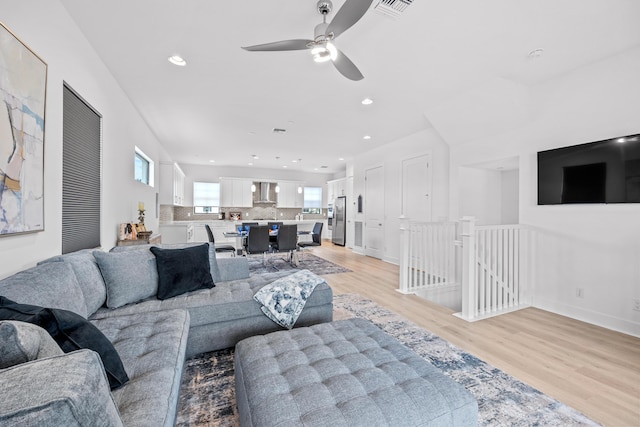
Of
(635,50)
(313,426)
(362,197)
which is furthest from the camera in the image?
(362,197)

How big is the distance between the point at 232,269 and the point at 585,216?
3.85 m

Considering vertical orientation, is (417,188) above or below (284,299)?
above

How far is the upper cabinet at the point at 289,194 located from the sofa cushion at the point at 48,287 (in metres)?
7.99

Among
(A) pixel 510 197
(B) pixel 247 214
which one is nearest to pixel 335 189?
(B) pixel 247 214

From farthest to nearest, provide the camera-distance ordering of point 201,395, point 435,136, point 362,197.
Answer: point 362,197, point 435,136, point 201,395

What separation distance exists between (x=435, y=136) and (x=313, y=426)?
492cm

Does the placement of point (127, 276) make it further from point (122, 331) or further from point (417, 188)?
point (417, 188)

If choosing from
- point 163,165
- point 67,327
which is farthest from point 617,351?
point 163,165

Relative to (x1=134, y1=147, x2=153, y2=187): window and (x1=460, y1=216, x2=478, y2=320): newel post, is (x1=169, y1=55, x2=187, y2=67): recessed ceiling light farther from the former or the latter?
(x1=460, y1=216, x2=478, y2=320): newel post

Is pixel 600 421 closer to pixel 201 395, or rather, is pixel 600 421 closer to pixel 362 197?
pixel 201 395

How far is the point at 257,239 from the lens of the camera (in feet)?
16.5

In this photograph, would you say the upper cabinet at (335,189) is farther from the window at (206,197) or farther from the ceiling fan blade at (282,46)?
the ceiling fan blade at (282,46)

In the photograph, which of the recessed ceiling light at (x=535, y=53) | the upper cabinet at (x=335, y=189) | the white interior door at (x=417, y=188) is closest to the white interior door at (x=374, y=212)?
the white interior door at (x=417, y=188)

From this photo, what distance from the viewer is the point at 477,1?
195cm
